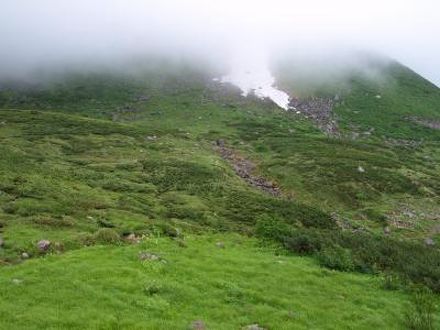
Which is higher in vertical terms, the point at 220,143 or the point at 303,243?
the point at 303,243

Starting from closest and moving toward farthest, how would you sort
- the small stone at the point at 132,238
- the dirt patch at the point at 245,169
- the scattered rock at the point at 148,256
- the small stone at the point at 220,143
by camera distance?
the scattered rock at the point at 148,256 < the small stone at the point at 132,238 < the dirt patch at the point at 245,169 < the small stone at the point at 220,143

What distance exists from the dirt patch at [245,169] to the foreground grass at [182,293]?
3093 cm

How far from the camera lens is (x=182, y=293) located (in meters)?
25.2

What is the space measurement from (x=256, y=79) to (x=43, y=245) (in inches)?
4905

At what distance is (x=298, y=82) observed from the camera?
148m

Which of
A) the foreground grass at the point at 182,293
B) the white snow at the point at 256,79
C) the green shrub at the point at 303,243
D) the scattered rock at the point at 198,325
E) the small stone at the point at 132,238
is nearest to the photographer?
the scattered rock at the point at 198,325

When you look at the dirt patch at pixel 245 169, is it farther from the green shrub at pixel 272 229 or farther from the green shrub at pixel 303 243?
the green shrub at pixel 303 243

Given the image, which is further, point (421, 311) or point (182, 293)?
point (421, 311)

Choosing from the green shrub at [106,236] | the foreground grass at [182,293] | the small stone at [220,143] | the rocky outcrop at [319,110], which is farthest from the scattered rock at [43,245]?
the rocky outcrop at [319,110]

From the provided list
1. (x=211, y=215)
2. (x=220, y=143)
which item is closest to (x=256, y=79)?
(x=220, y=143)

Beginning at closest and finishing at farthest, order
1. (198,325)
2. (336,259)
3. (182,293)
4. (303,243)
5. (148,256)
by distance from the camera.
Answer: (198,325), (182,293), (148,256), (336,259), (303,243)

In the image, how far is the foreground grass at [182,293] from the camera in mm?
22141

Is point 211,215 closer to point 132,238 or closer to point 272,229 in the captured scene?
point 272,229

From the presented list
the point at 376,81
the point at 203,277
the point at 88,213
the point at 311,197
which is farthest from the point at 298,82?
the point at 203,277
